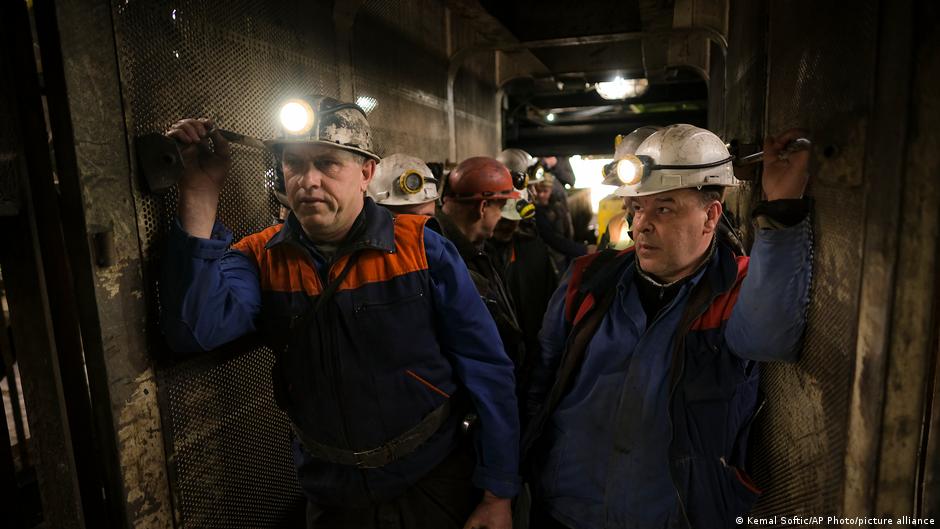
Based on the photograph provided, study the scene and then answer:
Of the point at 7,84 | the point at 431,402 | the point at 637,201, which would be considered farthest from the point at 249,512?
the point at 637,201

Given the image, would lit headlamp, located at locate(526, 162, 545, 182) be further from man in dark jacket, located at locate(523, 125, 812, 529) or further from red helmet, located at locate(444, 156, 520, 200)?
man in dark jacket, located at locate(523, 125, 812, 529)

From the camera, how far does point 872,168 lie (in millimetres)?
1022

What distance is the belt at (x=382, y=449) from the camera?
1674mm

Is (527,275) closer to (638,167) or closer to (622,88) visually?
(638,167)

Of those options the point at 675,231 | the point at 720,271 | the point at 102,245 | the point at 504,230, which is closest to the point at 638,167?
the point at 675,231

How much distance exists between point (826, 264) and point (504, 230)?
8.38 ft

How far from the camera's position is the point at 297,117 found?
1723 mm

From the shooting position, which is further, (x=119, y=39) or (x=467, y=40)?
(x=467, y=40)

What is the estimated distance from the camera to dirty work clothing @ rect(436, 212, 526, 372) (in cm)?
267

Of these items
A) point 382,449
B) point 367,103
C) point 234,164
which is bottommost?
point 382,449

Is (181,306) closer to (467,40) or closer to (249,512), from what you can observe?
(249,512)

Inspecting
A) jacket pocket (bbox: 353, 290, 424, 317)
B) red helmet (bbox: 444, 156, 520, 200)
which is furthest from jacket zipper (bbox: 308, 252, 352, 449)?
red helmet (bbox: 444, 156, 520, 200)

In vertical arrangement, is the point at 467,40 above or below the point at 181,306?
above

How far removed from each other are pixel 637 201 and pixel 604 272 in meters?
0.27
